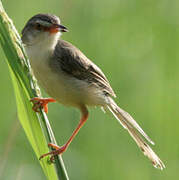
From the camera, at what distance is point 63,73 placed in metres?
3.42

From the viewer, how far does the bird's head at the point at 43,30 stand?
11.1 ft

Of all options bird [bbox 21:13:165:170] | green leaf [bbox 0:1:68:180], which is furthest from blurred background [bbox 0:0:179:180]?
green leaf [bbox 0:1:68:180]

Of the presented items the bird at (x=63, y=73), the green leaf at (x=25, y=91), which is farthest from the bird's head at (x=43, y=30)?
the green leaf at (x=25, y=91)

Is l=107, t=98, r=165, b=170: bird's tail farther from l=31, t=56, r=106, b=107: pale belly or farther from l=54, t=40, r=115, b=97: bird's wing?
l=54, t=40, r=115, b=97: bird's wing

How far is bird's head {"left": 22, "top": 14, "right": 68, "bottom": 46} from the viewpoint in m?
3.37

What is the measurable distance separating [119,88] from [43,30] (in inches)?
44.9

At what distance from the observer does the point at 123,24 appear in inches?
170

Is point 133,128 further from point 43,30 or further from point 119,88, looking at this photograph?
point 43,30

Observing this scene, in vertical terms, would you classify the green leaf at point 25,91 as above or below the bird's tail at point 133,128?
above

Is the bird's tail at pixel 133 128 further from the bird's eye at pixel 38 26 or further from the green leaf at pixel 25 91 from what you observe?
the green leaf at pixel 25 91

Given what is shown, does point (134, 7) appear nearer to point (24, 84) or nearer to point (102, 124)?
point (102, 124)

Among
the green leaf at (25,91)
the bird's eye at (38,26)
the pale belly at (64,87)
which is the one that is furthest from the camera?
the bird's eye at (38,26)

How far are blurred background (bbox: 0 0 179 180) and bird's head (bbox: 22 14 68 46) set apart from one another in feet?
0.33

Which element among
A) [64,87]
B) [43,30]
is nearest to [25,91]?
[64,87]
